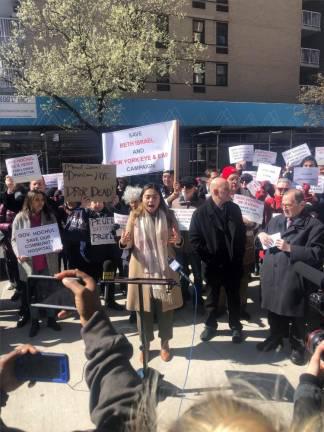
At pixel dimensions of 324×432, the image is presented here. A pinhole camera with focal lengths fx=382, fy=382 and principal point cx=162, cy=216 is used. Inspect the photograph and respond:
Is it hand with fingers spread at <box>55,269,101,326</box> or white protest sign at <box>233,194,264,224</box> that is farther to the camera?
white protest sign at <box>233,194,264,224</box>

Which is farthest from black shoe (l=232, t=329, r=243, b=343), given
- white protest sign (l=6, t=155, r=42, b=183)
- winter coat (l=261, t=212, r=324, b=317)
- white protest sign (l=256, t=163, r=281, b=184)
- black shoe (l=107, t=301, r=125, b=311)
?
white protest sign (l=6, t=155, r=42, b=183)

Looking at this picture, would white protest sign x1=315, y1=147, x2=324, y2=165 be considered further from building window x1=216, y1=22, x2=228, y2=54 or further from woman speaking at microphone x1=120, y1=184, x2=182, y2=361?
building window x1=216, y1=22, x2=228, y2=54

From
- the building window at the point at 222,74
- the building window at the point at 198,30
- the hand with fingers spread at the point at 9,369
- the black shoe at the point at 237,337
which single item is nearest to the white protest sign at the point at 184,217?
the black shoe at the point at 237,337

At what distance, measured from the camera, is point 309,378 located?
1417 millimetres

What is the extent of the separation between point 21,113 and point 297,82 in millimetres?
22038

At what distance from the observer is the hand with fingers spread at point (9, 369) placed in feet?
4.54

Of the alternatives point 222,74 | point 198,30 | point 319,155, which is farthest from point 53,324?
point 222,74

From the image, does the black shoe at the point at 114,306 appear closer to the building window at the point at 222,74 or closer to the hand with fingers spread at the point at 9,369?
the hand with fingers spread at the point at 9,369

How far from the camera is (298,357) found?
3.79 meters

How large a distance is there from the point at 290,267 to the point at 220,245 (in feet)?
2.53

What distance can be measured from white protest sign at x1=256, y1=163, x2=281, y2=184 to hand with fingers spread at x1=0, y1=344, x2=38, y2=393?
6.01 meters

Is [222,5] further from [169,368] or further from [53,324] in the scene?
[169,368]

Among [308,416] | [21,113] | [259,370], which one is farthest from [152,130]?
[21,113]

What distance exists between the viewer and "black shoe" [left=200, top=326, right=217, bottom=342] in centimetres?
428
